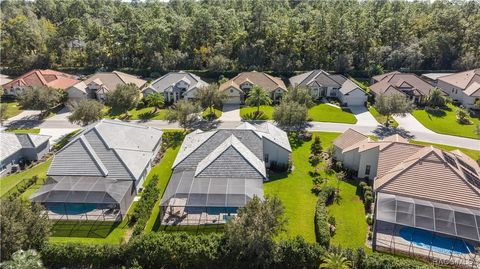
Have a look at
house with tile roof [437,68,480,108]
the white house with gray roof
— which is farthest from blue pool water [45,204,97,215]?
house with tile roof [437,68,480,108]

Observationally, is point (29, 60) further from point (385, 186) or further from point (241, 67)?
point (385, 186)

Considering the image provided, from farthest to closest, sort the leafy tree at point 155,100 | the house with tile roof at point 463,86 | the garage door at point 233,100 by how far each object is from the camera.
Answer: the garage door at point 233,100, the house with tile roof at point 463,86, the leafy tree at point 155,100

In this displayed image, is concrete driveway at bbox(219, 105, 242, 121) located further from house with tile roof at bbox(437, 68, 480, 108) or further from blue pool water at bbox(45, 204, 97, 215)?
house with tile roof at bbox(437, 68, 480, 108)

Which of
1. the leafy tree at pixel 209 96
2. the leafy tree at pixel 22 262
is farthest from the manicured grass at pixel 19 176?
the leafy tree at pixel 209 96

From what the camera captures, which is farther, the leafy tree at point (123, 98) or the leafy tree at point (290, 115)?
the leafy tree at point (123, 98)

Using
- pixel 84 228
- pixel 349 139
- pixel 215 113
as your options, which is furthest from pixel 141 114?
pixel 349 139

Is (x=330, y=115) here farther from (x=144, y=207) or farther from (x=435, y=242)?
(x=144, y=207)

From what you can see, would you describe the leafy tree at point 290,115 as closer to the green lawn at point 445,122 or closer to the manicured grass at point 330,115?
the manicured grass at point 330,115
